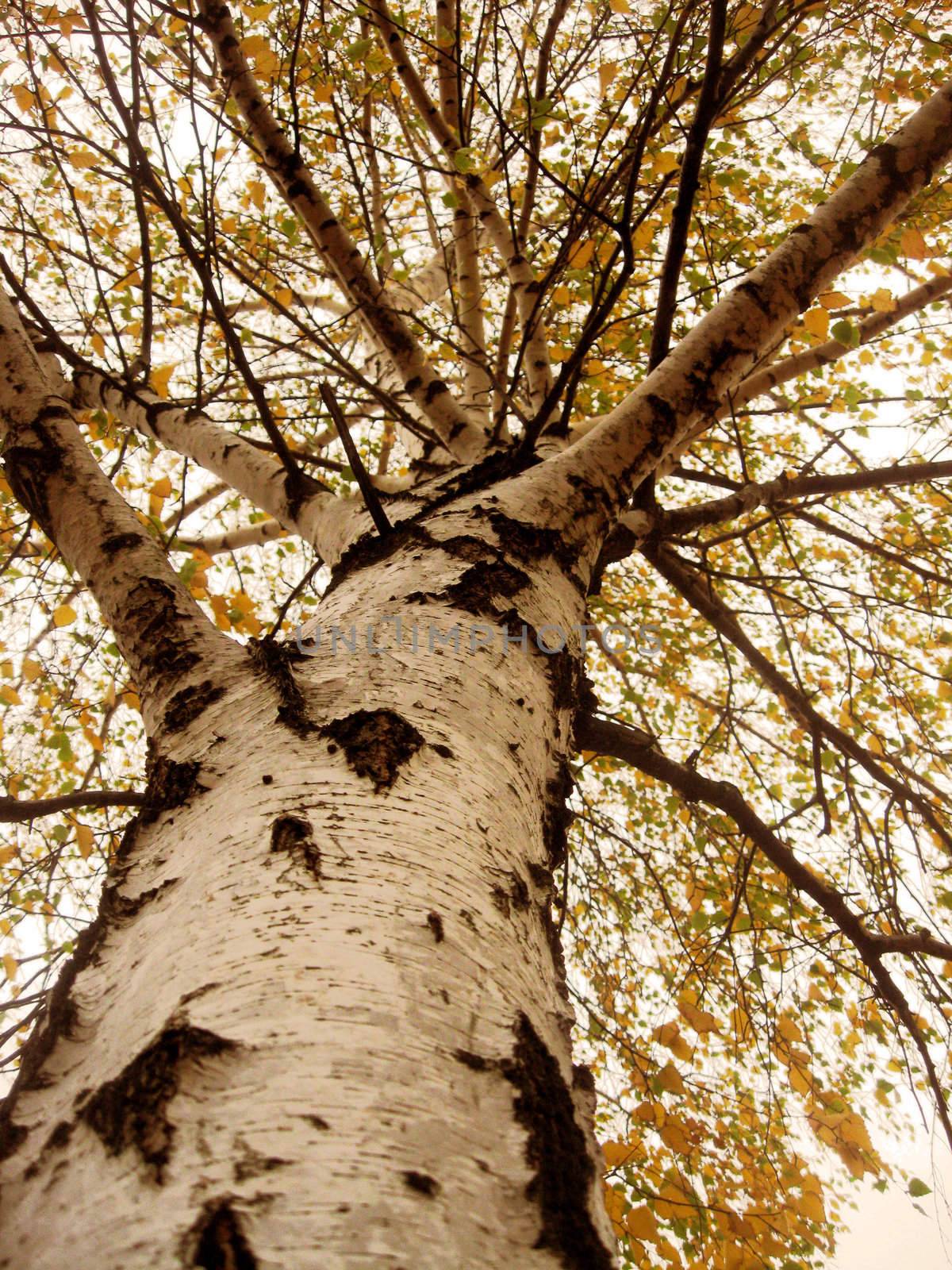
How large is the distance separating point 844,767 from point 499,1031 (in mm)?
2880

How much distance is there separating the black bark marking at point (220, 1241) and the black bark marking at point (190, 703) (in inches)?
29.6

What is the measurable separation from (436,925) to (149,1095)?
28cm

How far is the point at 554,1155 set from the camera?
62 centimetres

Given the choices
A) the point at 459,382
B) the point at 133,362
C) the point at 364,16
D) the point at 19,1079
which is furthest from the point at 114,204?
the point at 19,1079

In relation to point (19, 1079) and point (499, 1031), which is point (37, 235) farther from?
point (499, 1031)

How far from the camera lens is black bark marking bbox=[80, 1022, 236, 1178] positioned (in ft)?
1.75

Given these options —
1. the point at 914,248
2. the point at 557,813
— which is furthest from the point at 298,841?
the point at 914,248

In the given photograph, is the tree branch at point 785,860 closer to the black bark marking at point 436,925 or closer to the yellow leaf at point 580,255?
the black bark marking at point 436,925

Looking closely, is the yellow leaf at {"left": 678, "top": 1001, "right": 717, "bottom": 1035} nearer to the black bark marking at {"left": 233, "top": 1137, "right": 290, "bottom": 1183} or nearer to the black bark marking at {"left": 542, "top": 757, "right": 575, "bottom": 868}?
the black bark marking at {"left": 542, "top": 757, "right": 575, "bottom": 868}

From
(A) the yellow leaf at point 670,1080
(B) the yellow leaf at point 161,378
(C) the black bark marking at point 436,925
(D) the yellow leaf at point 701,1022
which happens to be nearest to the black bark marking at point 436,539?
(C) the black bark marking at point 436,925

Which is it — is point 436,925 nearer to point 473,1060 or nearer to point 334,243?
point 473,1060

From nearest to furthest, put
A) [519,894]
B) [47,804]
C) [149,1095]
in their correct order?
[149,1095] → [519,894] → [47,804]

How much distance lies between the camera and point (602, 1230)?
0.62m

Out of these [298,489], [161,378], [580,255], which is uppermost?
[161,378]
